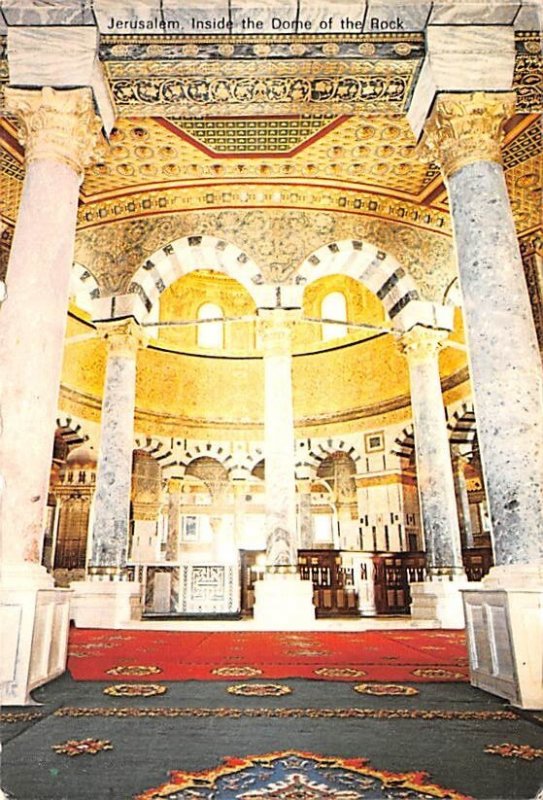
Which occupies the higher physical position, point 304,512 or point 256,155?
point 256,155

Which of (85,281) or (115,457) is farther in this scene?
(85,281)

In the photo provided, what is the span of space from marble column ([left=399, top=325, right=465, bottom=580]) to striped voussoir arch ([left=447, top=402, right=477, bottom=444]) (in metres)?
3.70

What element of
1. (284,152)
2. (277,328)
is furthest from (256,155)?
(277,328)

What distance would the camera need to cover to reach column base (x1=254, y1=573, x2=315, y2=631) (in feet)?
24.9

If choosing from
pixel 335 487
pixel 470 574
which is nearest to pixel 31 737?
pixel 470 574

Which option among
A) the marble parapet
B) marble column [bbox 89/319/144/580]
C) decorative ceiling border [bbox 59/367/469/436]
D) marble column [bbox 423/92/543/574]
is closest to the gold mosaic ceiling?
the marble parapet

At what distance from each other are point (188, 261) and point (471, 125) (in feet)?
19.1

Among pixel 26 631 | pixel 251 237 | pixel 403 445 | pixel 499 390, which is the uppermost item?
pixel 251 237

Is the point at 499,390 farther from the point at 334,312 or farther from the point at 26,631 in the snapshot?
the point at 334,312

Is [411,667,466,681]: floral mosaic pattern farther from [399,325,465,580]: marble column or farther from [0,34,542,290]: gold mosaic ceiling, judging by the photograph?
[0,34,542,290]: gold mosaic ceiling

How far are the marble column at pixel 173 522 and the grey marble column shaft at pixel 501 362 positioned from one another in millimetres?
14105

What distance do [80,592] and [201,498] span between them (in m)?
10.3

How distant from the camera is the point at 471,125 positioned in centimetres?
465

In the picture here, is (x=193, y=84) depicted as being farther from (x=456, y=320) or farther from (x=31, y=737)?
(x=456, y=320)
